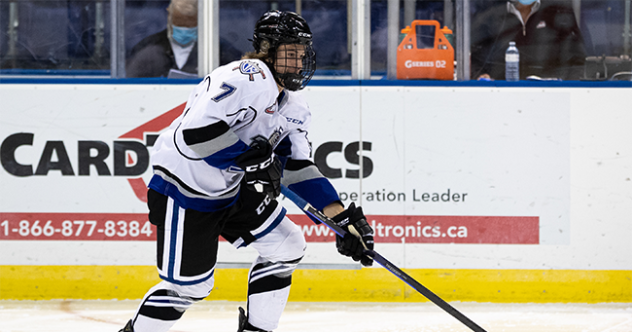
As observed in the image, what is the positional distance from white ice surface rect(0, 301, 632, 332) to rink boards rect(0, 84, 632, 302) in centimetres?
6

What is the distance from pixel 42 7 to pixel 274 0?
1148 millimetres

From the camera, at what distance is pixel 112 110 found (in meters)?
3.12

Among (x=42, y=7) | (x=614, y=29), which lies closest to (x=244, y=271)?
(x=42, y=7)

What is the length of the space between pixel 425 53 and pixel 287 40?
A: 1.44 m

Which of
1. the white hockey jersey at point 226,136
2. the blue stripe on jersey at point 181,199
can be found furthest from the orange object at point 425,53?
the blue stripe on jersey at point 181,199

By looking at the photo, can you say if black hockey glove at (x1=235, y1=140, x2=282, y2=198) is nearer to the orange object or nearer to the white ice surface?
the white ice surface

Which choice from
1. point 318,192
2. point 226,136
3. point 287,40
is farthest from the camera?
point 318,192

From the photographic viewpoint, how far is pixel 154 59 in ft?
10.7

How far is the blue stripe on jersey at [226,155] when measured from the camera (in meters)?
1.79

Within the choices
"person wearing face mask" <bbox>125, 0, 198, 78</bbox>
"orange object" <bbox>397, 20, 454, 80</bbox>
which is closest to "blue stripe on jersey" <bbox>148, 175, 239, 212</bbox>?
"person wearing face mask" <bbox>125, 0, 198, 78</bbox>

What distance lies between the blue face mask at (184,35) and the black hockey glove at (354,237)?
62.0 inches

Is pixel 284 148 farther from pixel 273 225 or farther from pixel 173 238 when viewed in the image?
pixel 173 238

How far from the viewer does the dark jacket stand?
3225 mm

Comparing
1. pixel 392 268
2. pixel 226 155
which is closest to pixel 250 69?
pixel 226 155
